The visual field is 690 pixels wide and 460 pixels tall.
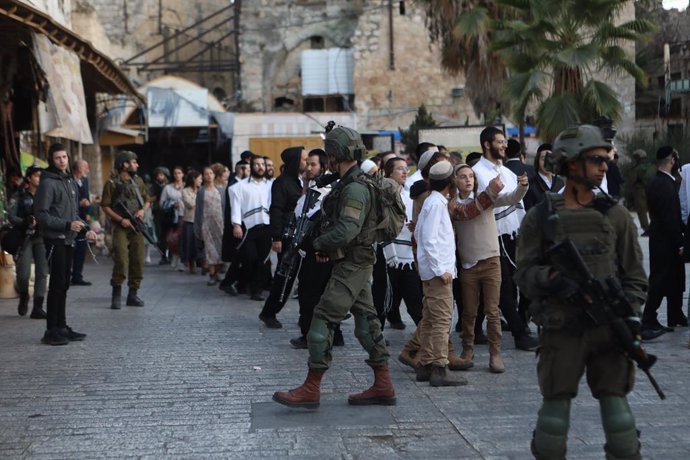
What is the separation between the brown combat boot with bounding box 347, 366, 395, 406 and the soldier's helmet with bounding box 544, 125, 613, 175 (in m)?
2.50

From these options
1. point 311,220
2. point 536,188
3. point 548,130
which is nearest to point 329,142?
point 311,220

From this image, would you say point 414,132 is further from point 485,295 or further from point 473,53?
point 485,295

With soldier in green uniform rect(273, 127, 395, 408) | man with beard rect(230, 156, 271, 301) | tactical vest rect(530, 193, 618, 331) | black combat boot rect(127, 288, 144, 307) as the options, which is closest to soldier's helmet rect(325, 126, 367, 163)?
soldier in green uniform rect(273, 127, 395, 408)

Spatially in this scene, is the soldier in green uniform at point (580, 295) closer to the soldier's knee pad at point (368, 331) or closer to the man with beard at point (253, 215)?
the soldier's knee pad at point (368, 331)

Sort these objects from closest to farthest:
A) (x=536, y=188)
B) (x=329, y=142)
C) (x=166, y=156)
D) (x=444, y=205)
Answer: (x=329, y=142) < (x=444, y=205) < (x=536, y=188) < (x=166, y=156)

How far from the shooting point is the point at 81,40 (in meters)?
13.8

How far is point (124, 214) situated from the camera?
38.6 ft

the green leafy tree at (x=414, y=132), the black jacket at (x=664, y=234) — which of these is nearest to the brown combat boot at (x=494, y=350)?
the black jacket at (x=664, y=234)

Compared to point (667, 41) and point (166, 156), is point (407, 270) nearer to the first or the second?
point (166, 156)

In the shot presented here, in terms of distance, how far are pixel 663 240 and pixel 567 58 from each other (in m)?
8.33

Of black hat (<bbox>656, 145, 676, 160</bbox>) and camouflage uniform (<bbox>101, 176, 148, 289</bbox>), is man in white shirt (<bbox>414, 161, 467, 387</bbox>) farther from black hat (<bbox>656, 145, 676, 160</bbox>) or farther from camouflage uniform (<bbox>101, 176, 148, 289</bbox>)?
camouflage uniform (<bbox>101, 176, 148, 289</bbox>)

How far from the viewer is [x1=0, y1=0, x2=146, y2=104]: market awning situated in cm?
1142

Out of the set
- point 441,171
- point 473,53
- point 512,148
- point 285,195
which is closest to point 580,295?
point 441,171

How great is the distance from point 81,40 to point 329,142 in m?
8.30
